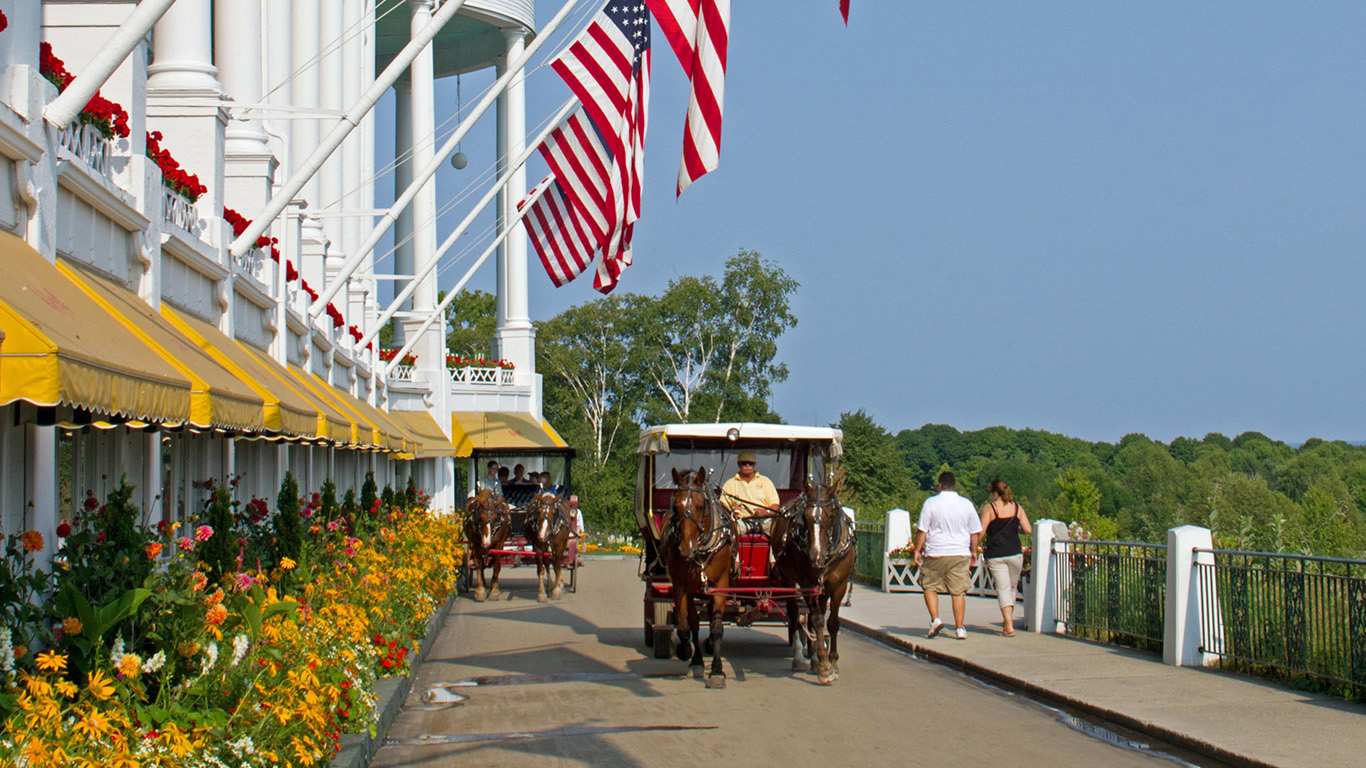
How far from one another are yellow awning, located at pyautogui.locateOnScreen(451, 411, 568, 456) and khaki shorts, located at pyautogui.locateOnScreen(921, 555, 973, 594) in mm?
27099

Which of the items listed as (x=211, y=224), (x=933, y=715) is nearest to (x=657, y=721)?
(x=933, y=715)

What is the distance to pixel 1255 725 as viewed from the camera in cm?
1097

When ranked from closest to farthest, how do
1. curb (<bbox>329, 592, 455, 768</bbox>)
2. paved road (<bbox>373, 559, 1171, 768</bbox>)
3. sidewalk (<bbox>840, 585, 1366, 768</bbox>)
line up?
curb (<bbox>329, 592, 455, 768</bbox>), sidewalk (<bbox>840, 585, 1366, 768</bbox>), paved road (<bbox>373, 559, 1171, 768</bbox>)

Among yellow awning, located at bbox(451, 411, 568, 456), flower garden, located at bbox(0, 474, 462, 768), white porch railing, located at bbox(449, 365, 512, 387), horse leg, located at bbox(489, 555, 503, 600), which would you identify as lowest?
horse leg, located at bbox(489, 555, 503, 600)

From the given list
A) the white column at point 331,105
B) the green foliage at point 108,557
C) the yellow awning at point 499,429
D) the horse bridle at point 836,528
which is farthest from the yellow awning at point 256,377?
the yellow awning at point 499,429

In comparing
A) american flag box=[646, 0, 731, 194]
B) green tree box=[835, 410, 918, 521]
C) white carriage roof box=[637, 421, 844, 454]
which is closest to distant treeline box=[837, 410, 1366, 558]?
green tree box=[835, 410, 918, 521]

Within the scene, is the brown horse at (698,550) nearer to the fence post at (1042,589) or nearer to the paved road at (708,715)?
the paved road at (708,715)

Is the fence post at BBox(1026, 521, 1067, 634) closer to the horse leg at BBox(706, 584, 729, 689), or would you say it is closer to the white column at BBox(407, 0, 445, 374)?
the horse leg at BBox(706, 584, 729, 689)

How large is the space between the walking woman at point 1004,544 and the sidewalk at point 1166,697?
0.45 m

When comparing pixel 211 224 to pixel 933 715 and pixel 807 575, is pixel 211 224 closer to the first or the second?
pixel 807 575

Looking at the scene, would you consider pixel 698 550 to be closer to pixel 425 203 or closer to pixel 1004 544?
pixel 1004 544

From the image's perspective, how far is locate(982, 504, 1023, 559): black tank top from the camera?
60.6ft

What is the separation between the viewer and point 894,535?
1109 inches

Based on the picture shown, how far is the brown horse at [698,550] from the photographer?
13.5 metres
